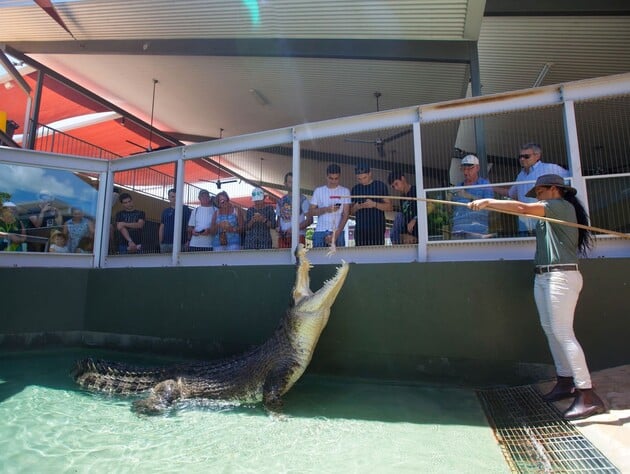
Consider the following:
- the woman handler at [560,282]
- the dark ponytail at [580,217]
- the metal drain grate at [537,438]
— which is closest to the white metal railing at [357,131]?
the dark ponytail at [580,217]

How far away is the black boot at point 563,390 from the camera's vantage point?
3238 mm

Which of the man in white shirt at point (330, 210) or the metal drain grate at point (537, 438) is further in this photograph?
the man in white shirt at point (330, 210)

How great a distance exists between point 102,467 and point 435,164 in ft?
16.1

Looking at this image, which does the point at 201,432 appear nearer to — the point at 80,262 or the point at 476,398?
the point at 476,398

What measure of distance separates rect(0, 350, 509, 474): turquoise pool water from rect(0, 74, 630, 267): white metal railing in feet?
5.12

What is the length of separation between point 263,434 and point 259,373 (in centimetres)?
95

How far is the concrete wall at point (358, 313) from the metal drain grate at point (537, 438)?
56cm

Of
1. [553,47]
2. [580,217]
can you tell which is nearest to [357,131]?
[580,217]

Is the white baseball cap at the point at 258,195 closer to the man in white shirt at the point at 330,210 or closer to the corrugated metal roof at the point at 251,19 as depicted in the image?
the man in white shirt at the point at 330,210

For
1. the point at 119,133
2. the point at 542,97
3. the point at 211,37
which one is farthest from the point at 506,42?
the point at 119,133

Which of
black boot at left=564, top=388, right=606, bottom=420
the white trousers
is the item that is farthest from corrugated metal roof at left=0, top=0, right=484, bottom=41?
black boot at left=564, top=388, right=606, bottom=420

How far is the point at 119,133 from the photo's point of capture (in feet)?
41.9

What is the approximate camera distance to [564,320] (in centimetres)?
308

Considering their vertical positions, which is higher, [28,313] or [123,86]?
[123,86]
